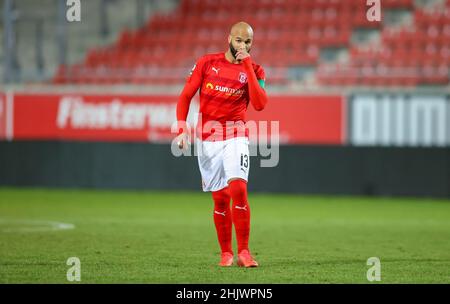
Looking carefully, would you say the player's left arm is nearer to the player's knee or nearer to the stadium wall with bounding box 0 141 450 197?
the player's knee

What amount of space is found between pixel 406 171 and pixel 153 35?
31.4ft

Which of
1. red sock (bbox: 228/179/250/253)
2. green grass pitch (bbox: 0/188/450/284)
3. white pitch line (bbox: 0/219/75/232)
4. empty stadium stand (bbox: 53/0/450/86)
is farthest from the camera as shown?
empty stadium stand (bbox: 53/0/450/86)

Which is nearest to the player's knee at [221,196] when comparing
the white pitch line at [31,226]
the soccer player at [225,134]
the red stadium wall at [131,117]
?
the soccer player at [225,134]

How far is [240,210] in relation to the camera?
8.91m

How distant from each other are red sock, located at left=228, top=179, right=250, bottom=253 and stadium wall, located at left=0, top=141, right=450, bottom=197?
10.9 meters

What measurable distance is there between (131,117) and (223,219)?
13725mm

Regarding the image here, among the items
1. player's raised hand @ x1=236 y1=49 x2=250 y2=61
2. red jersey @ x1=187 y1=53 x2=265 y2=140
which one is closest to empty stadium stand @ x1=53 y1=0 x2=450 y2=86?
red jersey @ x1=187 y1=53 x2=265 y2=140

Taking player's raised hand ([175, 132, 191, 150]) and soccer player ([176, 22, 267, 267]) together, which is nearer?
player's raised hand ([175, 132, 191, 150])

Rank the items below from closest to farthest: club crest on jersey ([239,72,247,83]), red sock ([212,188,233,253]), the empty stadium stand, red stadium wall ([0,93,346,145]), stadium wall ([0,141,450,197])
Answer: club crest on jersey ([239,72,247,83])
red sock ([212,188,233,253])
stadium wall ([0,141,450,197])
red stadium wall ([0,93,346,145])
the empty stadium stand

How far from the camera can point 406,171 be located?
64.0ft

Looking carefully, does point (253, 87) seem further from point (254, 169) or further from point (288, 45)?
point (288, 45)

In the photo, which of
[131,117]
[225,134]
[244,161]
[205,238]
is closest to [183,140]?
[225,134]

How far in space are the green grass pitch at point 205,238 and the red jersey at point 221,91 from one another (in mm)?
1308

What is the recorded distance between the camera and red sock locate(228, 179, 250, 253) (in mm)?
8875
